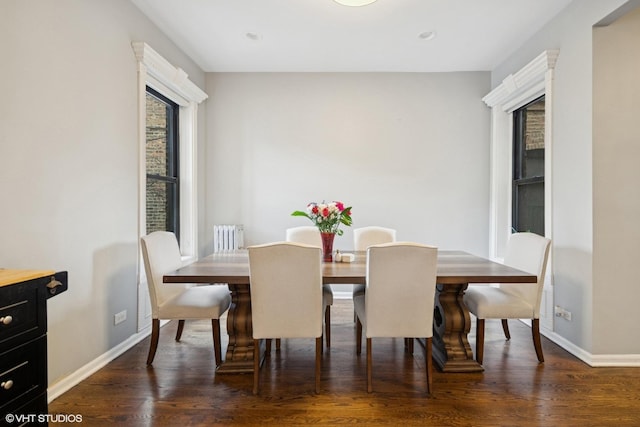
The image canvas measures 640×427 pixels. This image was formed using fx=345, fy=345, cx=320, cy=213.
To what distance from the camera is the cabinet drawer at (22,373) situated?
1341mm

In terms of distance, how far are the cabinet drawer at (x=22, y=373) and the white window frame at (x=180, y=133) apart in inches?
58.5

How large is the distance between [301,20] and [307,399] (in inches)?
120

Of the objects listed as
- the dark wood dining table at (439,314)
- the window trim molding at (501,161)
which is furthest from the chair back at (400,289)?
the window trim molding at (501,161)

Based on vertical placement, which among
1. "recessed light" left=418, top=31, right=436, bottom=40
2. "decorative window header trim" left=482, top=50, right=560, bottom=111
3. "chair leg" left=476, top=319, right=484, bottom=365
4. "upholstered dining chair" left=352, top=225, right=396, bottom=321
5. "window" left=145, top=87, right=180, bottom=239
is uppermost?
"recessed light" left=418, top=31, right=436, bottom=40

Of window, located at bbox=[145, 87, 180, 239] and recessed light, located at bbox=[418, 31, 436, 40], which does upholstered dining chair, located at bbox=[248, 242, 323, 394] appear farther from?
recessed light, located at bbox=[418, 31, 436, 40]

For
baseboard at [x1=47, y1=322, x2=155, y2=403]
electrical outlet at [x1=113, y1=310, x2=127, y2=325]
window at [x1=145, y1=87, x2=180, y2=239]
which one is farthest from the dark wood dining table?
window at [x1=145, y1=87, x2=180, y2=239]

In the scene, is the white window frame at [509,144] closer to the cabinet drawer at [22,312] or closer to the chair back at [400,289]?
the chair back at [400,289]

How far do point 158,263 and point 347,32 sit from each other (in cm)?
268

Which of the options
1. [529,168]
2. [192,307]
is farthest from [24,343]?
[529,168]

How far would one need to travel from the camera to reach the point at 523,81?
3373mm

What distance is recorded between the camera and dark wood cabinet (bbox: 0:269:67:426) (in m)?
1.33

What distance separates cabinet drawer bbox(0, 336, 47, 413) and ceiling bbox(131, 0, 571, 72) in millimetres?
2688

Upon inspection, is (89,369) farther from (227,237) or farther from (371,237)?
(371,237)

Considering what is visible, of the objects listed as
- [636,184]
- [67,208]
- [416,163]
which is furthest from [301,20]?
[636,184]
